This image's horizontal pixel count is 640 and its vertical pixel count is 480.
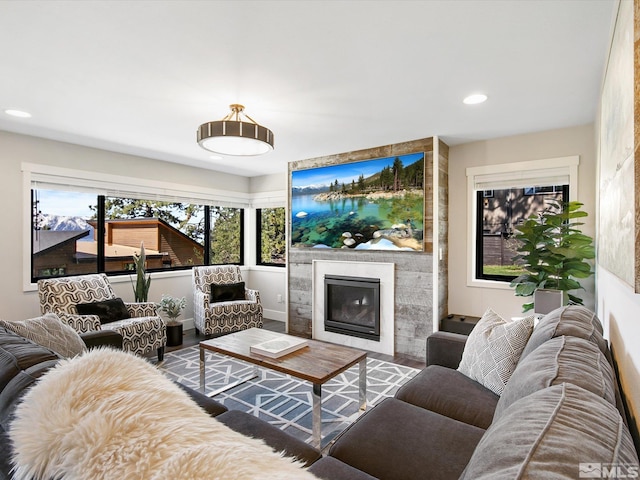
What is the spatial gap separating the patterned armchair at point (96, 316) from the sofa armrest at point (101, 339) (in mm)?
533

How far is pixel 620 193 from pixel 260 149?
2.26 metres

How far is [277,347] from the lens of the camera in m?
2.59

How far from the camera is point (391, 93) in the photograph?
2564 millimetres

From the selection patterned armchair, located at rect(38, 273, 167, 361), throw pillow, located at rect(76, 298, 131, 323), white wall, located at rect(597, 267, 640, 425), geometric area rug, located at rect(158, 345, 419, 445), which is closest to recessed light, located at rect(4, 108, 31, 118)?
patterned armchair, located at rect(38, 273, 167, 361)

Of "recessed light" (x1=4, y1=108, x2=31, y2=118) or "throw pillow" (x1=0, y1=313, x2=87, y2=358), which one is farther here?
"recessed light" (x1=4, y1=108, x2=31, y2=118)

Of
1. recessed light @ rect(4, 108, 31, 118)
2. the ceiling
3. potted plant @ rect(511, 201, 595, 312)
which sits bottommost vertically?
potted plant @ rect(511, 201, 595, 312)

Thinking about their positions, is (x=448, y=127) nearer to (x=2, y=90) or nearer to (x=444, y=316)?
(x=444, y=316)

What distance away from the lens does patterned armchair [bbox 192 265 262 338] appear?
432 centimetres

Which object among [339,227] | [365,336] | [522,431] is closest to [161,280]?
[339,227]

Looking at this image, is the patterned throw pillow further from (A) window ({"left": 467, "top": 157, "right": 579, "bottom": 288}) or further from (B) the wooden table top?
(A) window ({"left": 467, "top": 157, "right": 579, "bottom": 288})

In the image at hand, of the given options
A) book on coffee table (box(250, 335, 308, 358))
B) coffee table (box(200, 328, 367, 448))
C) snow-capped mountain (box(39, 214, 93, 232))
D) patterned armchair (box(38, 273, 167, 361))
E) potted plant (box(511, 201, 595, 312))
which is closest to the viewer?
coffee table (box(200, 328, 367, 448))

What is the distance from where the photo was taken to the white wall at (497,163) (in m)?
3.24

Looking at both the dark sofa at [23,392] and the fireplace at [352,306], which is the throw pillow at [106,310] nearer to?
the dark sofa at [23,392]

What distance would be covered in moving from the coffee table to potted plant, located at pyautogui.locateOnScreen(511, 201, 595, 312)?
1.70m
